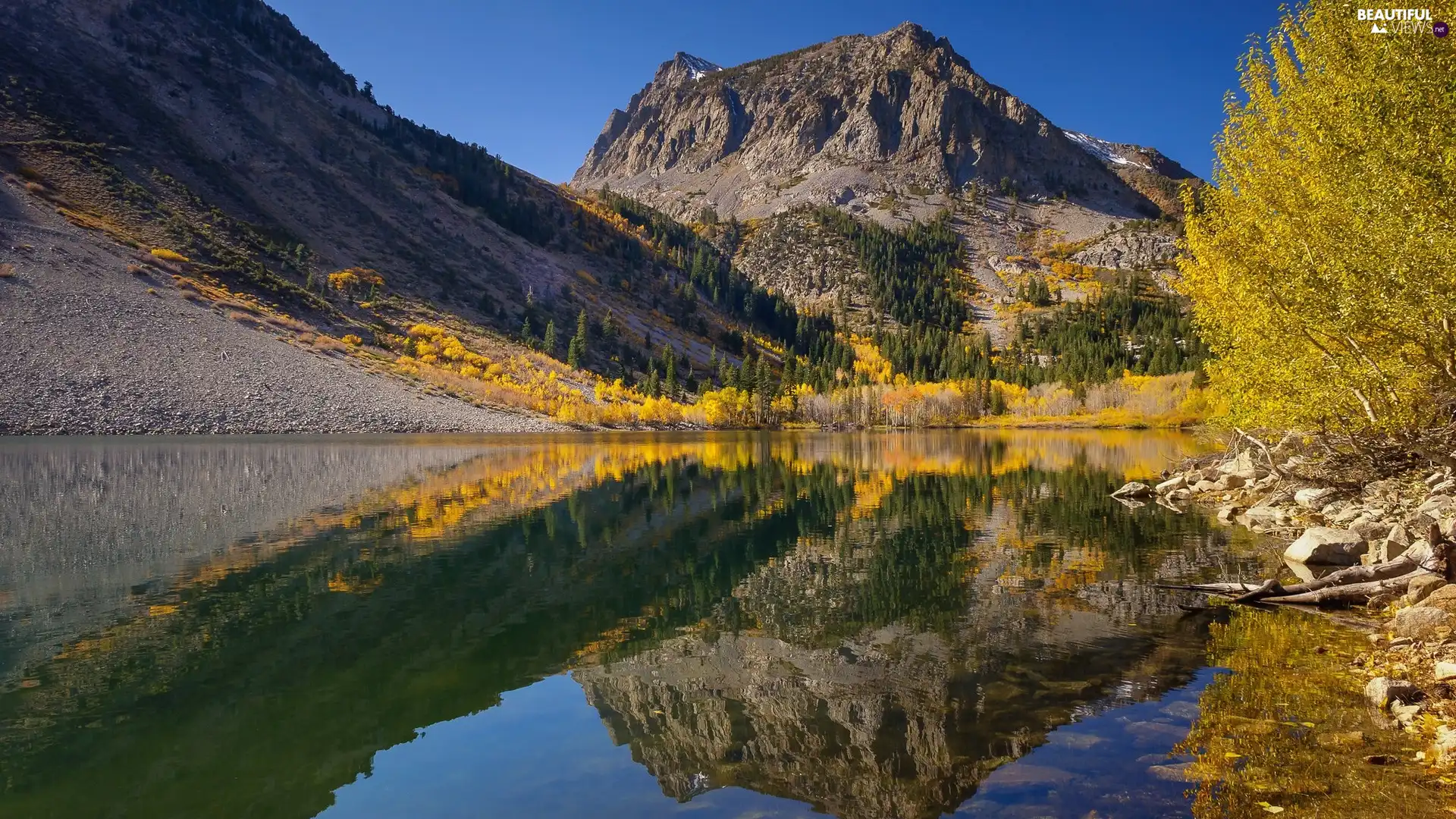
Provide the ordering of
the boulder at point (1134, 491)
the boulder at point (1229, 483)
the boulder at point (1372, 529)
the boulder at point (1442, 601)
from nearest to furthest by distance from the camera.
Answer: the boulder at point (1442, 601), the boulder at point (1372, 529), the boulder at point (1229, 483), the boulder at point (1134, 491)

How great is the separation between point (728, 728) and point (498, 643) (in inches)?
239

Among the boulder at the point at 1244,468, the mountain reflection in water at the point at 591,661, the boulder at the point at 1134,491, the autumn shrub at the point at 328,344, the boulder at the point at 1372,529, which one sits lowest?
the mountain reflection in water at the point at 591,661

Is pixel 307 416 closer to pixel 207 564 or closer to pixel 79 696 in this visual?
pixel 207 564

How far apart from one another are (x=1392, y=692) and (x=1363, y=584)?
645cm

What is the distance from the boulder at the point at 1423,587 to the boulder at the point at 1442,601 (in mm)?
762

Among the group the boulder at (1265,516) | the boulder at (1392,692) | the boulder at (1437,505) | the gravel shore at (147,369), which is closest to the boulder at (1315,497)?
the boulder at (1265,516)

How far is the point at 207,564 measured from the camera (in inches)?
844

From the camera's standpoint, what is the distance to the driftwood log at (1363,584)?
1344 cm

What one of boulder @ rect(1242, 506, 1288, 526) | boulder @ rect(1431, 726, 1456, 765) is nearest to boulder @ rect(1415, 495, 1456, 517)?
boulder @ rect(1242, 506, 1288, 526)

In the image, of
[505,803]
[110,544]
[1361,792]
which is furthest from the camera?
[110,544]

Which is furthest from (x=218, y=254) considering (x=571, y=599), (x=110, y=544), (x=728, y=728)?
(x=728, y=728)

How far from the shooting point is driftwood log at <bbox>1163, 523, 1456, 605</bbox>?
13438 millimetres

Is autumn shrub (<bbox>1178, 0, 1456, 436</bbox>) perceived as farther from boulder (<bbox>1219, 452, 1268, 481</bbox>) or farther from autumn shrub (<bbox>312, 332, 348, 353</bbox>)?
autumn shrub (<bbox>312, 332, 348, 353</bbox>)

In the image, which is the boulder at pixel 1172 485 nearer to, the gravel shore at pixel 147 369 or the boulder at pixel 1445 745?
the boulder at pixel 1445 745
